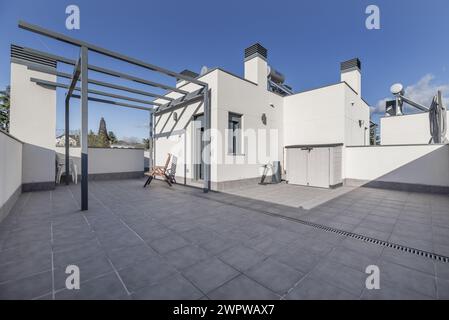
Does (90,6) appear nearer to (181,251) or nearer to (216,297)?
(181,251)

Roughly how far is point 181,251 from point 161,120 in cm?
805

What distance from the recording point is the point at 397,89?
36.2 feet

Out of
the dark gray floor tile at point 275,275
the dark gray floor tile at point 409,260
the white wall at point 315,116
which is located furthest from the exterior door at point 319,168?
the dark gray floor tile at point 275,275

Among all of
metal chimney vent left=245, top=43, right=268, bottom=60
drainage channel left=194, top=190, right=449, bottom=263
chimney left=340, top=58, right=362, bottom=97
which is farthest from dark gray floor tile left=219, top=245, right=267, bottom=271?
chimney left=340, top=58, right=362, bottom=97

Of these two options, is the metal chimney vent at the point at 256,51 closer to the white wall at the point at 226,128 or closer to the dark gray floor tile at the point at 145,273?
the white wall at the point at 226,128

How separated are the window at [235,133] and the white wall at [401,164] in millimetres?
4500

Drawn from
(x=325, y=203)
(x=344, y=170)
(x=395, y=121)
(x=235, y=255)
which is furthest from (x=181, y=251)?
(x=395, y=121)

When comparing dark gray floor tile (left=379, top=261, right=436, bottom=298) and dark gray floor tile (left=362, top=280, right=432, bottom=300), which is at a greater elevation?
dark gray floor tile (left=362, top=280, right=432, bottom=300)

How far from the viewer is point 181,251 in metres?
2.12

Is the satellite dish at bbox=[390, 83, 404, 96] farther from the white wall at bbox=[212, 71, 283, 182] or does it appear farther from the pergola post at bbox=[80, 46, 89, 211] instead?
the pergola post at bbox=[80, 46, 89, 211]

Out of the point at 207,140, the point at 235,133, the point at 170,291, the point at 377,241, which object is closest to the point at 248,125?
the point at 235,133

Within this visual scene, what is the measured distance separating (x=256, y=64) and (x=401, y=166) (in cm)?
647

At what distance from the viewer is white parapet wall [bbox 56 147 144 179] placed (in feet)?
26.1

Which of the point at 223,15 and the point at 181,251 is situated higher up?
the point at 223,15
